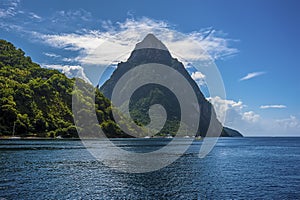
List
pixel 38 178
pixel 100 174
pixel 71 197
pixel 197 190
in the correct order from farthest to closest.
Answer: pixel 100 174, pixel 38 178, pixel 197 190, pixel 71 197

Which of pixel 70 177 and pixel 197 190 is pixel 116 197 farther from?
pixel 70 177

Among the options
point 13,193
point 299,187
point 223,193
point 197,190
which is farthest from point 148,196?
point 299,187

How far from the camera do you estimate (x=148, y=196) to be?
42.6m

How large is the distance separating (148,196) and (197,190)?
9644mm

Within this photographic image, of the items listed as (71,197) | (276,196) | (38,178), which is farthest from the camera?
(38,178)

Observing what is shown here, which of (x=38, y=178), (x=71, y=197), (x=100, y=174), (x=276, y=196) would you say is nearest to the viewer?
(x=71, y=197)

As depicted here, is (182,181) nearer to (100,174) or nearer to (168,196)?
(168,196)

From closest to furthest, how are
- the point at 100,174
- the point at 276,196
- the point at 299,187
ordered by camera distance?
the point at 276,196, the point at 299,187, the point at 100,174

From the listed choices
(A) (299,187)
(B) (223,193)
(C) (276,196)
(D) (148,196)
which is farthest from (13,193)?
(A) (299,187)

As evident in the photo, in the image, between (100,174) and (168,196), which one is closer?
(168,196)

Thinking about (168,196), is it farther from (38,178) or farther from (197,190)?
(38,178)

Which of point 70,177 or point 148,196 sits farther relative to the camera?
point 70,177

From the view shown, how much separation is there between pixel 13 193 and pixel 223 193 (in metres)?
33.1

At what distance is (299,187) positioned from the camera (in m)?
50.7
